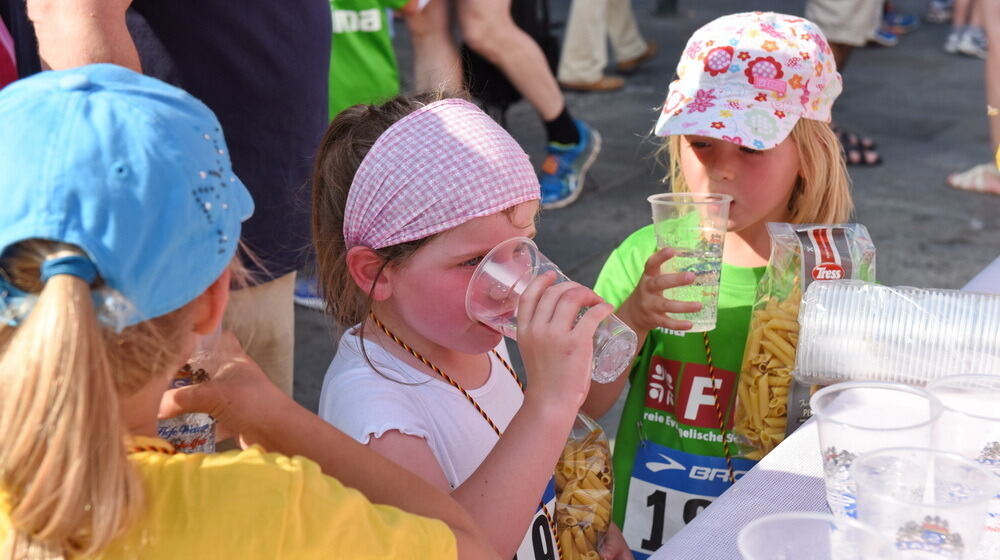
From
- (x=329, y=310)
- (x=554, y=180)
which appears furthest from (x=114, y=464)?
(x=554, y=180)

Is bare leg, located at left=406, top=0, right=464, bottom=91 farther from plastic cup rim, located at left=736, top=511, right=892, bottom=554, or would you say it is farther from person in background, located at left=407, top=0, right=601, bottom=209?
plastic cup rim, located at left=736, top=511, right=892, bottom=554

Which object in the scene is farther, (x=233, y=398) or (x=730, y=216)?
(x=730, y=216)

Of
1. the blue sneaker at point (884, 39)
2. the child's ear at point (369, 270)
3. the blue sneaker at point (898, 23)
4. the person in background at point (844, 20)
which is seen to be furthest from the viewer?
the blue sneaker at point (898, 23)

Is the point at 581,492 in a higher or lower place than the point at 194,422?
lower

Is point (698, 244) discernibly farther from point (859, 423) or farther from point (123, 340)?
point (123, 340)

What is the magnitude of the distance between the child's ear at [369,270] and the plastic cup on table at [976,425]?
90 cm

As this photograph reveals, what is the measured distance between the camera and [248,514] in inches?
47.4

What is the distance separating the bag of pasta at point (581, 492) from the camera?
6.48 feet

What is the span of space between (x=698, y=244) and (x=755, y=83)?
460mm

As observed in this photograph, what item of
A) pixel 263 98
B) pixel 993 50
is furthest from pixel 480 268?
pixel 993 50

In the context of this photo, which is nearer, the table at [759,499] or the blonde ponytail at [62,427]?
the blonde ponytail at [62,427]

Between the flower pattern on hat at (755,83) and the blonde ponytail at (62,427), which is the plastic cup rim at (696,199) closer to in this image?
the flower pattern on hat at (755,83)

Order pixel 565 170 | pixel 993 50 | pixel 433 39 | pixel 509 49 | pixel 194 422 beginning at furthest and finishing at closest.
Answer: pixel 565 170, pixel 509 49, pixel 993 50, pixel 433 39, pixel 194 422

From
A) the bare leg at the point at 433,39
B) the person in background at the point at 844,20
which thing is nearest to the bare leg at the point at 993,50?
the person in background at the point at 844,20
